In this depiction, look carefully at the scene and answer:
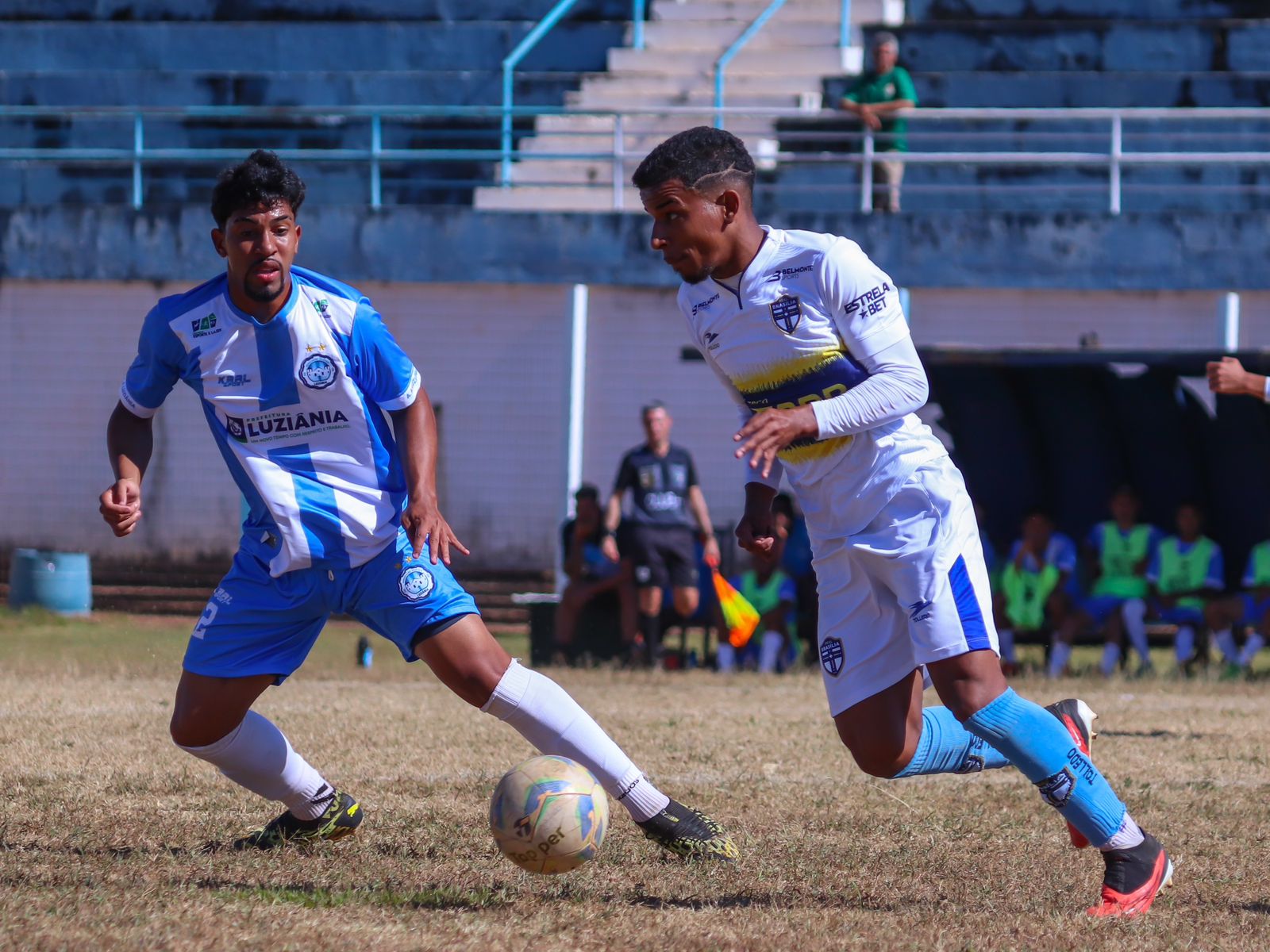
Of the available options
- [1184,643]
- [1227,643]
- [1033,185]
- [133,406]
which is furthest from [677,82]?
[133,406]

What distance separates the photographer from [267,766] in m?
5.60

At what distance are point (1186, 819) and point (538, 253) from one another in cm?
1290

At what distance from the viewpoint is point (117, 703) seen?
9.67 metres

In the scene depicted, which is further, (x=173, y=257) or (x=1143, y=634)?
(x=173, y=257)

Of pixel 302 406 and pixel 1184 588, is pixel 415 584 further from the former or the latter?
pixel 1184 588

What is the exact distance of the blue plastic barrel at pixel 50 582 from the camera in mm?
16859

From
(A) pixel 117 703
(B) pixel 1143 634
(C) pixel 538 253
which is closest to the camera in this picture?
(A) pixel 117 703

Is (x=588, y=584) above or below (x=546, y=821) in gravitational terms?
below

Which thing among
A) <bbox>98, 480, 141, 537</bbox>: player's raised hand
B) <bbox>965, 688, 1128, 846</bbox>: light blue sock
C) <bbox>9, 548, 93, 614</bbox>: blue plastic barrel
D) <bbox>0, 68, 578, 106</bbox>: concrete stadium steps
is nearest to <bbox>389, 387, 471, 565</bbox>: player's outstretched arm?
<bbox>98, 480, 141, 537</bbox>: player's raised hand

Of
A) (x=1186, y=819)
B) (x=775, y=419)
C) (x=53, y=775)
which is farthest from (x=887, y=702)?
(x=53, y=775)

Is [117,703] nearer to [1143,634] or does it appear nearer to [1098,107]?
[1143,634]

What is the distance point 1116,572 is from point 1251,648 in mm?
1162

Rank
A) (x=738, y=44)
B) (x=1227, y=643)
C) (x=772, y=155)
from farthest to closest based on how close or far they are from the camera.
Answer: (x=738, y=44)
(x=772, y=155)
(x=1227, y=643)

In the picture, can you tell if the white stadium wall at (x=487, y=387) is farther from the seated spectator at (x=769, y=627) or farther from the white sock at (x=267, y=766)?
the white sock at (x=267, y=766)
